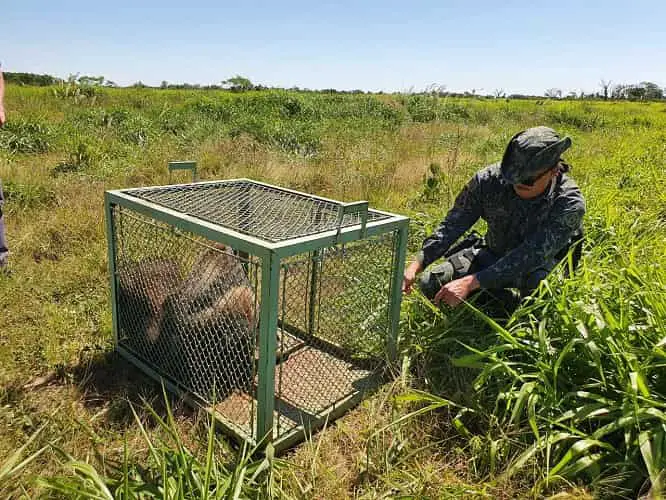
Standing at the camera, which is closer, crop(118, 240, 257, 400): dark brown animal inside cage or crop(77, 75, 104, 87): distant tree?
crop(118, 240, 257, 400): dark brown animal inside cage

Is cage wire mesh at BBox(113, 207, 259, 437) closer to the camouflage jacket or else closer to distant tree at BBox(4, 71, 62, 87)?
the camouflage jacket

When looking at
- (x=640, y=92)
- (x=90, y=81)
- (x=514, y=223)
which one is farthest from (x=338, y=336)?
(x=640, y=92)

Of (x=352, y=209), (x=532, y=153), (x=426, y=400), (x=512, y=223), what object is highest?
(x=532, y=153)

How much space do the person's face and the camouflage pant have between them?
0.36 meters

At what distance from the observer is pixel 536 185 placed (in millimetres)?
2232

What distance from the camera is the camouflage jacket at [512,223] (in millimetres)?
2182

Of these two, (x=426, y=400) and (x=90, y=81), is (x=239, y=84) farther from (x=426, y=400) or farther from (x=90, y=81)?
(x=426, y=400)

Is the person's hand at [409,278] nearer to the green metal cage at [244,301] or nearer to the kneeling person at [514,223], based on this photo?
the kneeling person at [514,223]

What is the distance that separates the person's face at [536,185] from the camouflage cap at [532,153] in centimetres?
5

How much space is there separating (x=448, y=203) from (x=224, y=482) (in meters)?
3.94

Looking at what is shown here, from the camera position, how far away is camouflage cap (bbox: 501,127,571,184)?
2.07 m

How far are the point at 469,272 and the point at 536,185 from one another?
0.58 metres

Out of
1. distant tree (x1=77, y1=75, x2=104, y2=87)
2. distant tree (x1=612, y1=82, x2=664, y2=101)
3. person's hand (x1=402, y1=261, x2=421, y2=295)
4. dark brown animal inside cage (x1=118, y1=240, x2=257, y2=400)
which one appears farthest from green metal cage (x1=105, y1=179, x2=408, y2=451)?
distant tree (x1=612, y1=82, x2=664, y2=101)

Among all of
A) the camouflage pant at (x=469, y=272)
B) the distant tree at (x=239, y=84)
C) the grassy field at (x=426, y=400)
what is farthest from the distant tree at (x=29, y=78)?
the camouflage pant at (x=469, y=272)
